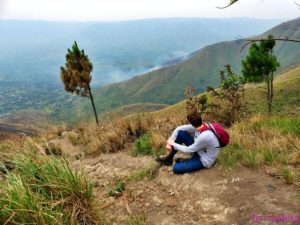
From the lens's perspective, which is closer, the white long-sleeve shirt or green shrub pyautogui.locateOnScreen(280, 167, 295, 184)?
green shrub pyautogui.locateOnScreen(280, 167, 295, 184)

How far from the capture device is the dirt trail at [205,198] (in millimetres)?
4859


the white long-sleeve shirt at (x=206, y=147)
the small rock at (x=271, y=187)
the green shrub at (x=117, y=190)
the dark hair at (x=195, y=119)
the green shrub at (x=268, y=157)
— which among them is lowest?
the green shrub at (x=117, y=190)

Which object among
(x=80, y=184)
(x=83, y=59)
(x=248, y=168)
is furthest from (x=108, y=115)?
(x=83, y=59)

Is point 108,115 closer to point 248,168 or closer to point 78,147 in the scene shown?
point 78,147

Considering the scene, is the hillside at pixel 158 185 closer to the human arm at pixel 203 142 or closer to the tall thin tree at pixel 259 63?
the human arm at pixel 203 142

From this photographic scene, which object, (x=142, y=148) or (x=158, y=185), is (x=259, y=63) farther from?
(x=158, y=185)

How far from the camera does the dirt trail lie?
4859 mm

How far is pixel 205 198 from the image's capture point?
559 cm

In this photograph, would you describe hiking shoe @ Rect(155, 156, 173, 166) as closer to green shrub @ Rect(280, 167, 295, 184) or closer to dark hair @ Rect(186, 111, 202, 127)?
dark hair @ Rect(186, 111, 202, 127)

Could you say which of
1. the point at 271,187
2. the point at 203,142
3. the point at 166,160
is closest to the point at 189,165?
the point at 203,142

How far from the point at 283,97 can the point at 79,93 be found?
39.9 metres

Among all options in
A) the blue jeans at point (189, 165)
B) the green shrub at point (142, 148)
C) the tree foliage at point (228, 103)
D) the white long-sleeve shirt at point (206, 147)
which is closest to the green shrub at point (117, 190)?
the blue jeans at point (189, 165)

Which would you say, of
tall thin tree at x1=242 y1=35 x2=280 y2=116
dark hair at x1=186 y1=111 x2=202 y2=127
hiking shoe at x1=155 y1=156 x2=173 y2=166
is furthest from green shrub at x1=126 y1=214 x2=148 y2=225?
tall thin tree at x1=242 y1=35 x2=280 y2=116

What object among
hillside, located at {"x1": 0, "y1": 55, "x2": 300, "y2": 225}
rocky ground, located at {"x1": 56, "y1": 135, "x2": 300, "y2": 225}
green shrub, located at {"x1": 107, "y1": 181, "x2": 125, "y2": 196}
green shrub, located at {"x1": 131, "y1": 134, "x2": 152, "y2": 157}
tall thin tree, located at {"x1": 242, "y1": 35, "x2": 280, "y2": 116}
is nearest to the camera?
hillside, located at {"x1": 0, "y1": 55, "x2": 300, "y2": 225}
